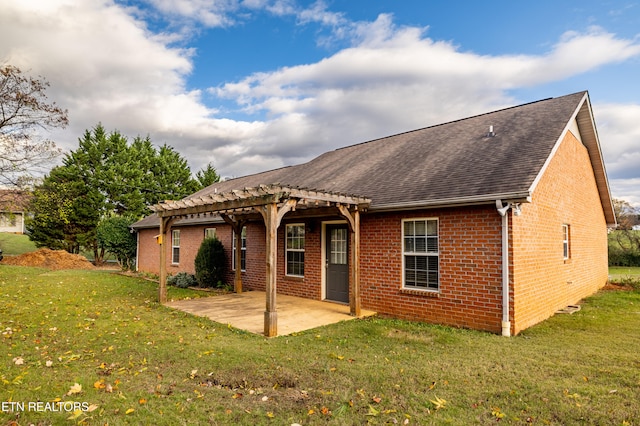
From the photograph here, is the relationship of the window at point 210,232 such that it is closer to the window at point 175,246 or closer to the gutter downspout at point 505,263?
the window at point 175,246

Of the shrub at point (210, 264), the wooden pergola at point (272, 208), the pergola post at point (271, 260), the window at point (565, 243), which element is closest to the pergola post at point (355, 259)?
the wooden pergola at point (272, 208)

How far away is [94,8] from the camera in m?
9.25

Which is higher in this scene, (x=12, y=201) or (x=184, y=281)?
(x=12, y=201)

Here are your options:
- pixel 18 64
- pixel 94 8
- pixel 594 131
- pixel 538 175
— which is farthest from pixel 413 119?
pixel 18 64

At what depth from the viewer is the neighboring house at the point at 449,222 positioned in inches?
281

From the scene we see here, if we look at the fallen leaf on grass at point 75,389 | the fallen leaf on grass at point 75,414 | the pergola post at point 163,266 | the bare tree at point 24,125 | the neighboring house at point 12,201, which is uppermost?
the bare tree at point 24,125

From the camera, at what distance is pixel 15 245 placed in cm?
3450

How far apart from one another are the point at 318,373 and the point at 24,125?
15.4 m

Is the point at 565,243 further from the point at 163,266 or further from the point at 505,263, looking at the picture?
the point at 163,266

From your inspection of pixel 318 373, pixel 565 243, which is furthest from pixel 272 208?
pixel 565 243

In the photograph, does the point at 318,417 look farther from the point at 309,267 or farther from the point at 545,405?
the point at 309,267

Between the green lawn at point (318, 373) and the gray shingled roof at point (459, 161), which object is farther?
the gray shingled roof at point (459, 161)

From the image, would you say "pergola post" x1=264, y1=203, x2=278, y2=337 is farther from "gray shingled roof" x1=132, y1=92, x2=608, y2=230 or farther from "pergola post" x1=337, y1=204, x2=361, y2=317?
"gray shingled roof" x1=132, y1=92, x2=608, y2=230

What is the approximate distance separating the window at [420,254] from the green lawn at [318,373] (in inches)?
40.9
